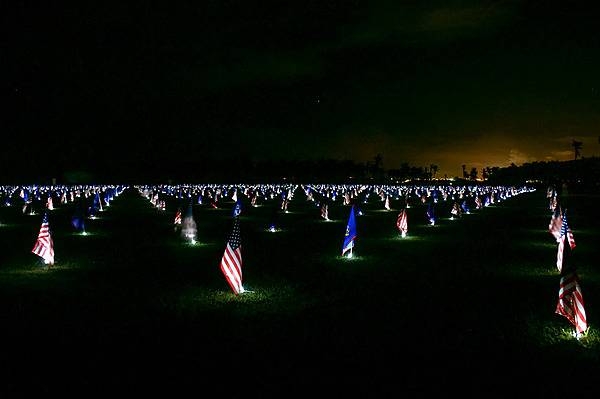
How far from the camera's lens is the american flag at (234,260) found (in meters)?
13.8

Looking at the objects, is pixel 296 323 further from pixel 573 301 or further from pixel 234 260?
pixel 573 301

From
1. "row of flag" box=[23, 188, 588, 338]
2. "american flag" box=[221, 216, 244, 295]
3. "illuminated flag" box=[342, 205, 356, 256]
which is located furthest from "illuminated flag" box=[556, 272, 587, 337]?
"illuminated flag" box=[342, 205, 356, 256]

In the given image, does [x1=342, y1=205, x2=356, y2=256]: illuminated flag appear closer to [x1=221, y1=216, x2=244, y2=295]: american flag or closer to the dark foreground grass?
the dark foreground grass

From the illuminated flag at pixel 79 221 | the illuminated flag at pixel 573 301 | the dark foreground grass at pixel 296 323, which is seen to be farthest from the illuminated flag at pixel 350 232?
the illuminated flag at pixel 79 221

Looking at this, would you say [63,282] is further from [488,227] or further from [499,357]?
[488,227]

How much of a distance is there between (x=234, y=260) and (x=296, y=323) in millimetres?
2724

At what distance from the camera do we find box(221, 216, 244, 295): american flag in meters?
13.8

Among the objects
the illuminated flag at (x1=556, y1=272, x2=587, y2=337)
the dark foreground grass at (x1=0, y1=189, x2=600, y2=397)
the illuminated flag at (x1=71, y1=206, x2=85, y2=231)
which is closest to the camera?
the dark foreground grass at (x1=0, y1=189, x2=600, y2=397)

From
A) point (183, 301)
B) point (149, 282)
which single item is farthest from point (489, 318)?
point (149, 282)

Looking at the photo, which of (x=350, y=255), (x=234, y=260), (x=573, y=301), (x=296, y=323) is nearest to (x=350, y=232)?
(x=350, y=255)

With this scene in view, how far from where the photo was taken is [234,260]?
14070 millimetres

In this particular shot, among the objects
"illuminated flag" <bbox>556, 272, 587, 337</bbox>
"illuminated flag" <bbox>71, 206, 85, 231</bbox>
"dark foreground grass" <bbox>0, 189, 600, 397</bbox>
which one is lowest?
"dark foreground grass" <bbox>0, 189, 600, 397</bbox>

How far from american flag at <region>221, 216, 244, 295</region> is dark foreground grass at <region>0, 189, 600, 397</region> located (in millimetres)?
377

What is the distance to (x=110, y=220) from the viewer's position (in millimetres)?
39031
